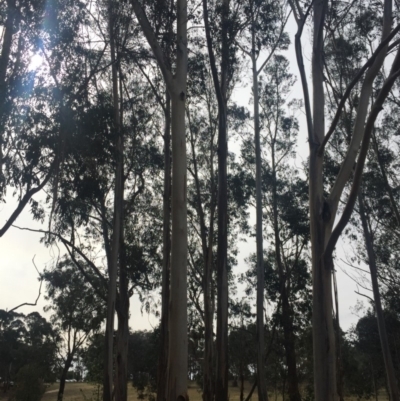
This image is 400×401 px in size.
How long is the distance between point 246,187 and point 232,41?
276 inches

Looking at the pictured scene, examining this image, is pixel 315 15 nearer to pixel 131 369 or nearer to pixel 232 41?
pixel 232 41

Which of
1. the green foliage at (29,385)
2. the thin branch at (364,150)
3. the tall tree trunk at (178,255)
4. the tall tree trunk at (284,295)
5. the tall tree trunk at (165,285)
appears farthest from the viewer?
the green foliage at (29,385)

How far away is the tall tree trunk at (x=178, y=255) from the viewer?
5.73 m

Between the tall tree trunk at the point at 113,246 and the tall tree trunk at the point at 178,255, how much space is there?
3.26 meters

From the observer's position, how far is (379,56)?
17.0ft

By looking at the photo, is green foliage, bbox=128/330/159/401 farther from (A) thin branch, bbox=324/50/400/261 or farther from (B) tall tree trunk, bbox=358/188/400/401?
(A) thin branch, bbox=324/50/400/261

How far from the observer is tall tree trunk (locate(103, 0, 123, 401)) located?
1066 centimetres

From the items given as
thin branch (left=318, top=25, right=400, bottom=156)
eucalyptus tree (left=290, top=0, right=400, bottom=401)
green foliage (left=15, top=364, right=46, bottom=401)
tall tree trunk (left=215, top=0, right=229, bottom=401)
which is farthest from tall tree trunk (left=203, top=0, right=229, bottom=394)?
green foliage (left=15, top=364, right=46, bottom=401)

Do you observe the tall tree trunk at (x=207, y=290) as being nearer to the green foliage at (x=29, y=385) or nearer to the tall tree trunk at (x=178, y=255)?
the tall tree trunk at (x=178, y=255)

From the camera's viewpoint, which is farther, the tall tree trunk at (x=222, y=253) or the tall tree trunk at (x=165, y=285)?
the tall tree trunk at (x=165, y=285)

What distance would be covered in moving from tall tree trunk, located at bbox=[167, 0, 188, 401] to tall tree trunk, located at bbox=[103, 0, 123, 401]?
10.7 feet

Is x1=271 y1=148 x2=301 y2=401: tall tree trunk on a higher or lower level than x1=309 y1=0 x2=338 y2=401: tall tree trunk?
higher

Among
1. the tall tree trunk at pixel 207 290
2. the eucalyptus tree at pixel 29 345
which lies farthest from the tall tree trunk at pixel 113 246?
the eucalyptus tree at pixel 29 345

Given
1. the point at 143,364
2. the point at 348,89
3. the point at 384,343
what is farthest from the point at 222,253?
the point at 143,364
